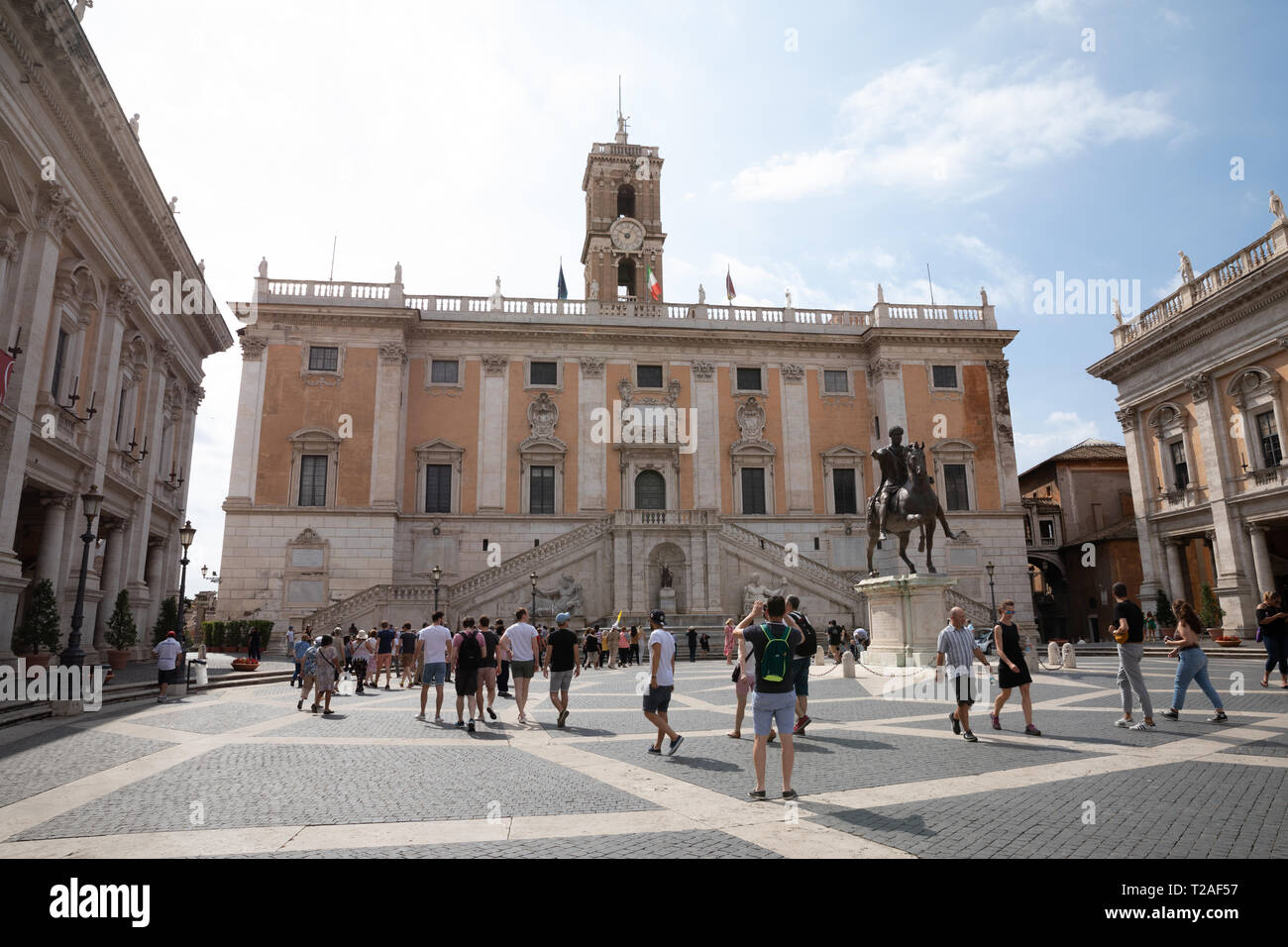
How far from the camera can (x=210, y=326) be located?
30.1 meters

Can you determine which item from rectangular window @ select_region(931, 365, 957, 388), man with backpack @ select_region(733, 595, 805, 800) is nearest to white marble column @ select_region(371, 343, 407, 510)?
rectangular window @ select_region(931, 365, 957, 388)

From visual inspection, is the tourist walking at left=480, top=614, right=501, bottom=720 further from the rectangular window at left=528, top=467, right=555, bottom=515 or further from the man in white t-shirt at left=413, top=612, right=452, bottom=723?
the rectangular window at left=528, top=467, right=555, bottom=515

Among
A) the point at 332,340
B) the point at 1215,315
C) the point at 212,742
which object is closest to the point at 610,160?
the point at 332,340

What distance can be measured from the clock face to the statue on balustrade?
31.8 m

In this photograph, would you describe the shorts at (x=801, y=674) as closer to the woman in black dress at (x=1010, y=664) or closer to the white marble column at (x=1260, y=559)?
the woman in black dress at (x=1010, y=664)

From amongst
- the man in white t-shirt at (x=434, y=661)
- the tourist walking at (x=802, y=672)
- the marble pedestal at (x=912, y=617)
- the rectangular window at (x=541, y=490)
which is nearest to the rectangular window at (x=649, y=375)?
the rectangular window at (x=541, y=490)

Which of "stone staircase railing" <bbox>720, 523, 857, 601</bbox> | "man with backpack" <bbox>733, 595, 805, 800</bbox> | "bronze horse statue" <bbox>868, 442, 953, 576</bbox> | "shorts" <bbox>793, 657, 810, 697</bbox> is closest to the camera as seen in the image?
"man with backpack" <bbox>733, 595, 805, 800</bbox>

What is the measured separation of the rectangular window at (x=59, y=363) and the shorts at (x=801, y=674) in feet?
61.7

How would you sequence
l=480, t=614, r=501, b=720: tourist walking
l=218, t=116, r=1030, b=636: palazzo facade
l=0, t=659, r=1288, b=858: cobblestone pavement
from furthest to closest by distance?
1. l=218, t=116, r=1030, b=636: palazzo facade
2. l=480, t=614, r=501, b=720: tourist walking
3. l=0, t=659, r=1288, b=858: cobblestone pavement

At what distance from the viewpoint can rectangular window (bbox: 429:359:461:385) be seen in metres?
37.8

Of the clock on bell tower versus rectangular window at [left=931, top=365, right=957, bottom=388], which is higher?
the clock on bell tower

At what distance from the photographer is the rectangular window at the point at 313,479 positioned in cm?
3512
